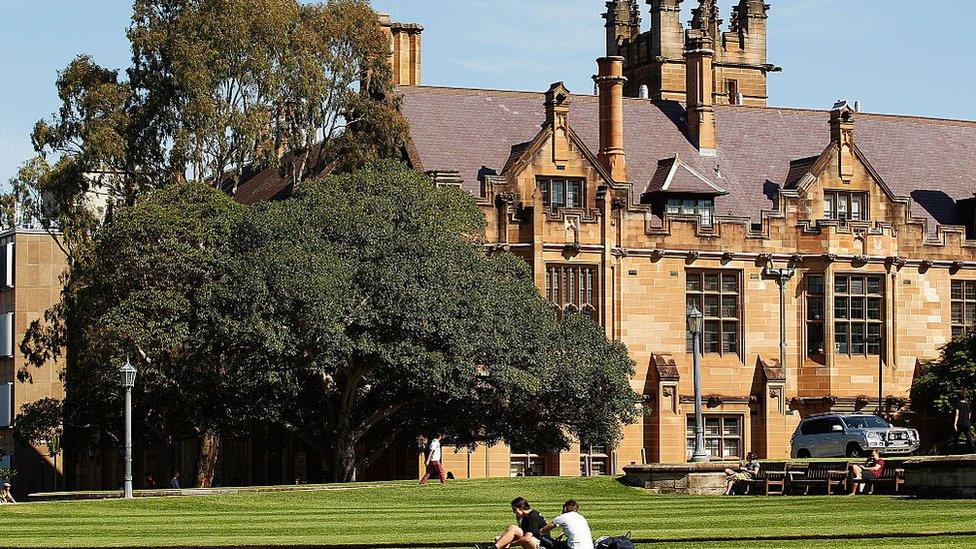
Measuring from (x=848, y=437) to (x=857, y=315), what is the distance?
38.8ft

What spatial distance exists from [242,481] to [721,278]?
1905 centimetres

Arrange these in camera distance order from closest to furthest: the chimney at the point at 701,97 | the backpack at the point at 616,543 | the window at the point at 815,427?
1. the backpack at the point at 616,543
2. the window at the point at 815,427
3. the chimney at the point at 701,97

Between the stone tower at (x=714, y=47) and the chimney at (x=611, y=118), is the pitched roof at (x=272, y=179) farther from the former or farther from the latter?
the stone tower at (x=714, y=47)

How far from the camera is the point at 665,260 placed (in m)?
71.8

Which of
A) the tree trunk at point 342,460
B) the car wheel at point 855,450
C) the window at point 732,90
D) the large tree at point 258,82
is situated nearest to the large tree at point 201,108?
the large tree at point 258,82

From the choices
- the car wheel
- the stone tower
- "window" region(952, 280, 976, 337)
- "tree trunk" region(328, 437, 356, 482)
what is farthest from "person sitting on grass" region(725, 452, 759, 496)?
the stone tower

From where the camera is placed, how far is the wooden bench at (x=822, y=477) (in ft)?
162

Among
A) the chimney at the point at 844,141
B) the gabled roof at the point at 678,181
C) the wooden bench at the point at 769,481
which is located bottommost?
the wooden bench at the point at 769,481

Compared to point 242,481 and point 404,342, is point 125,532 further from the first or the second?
point 242,481

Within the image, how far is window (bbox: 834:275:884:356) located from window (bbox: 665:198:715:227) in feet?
16.3

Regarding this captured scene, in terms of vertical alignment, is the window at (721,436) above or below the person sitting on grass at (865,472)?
above

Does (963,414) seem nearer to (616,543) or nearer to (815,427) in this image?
(815,427)

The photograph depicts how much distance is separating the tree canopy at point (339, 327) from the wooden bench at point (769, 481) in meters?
10.6

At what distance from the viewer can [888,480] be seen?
4878 centimetres
